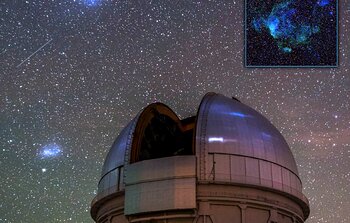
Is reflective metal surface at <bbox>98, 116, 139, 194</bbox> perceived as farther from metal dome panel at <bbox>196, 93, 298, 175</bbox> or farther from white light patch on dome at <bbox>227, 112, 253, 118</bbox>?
white light patch on dome at <bbox>227, 112, 253, 118</bbox>

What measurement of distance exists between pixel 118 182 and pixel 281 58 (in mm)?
9520

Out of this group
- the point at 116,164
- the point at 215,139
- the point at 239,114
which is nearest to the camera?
the point at 215,139

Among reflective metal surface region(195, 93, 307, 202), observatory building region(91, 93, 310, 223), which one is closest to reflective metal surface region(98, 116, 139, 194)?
observatory building region(91, 93, 310, 223)

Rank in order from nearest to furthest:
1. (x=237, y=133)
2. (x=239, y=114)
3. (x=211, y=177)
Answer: (x=211, y=177) → (x=237, y=133) → (x=239, y=114)

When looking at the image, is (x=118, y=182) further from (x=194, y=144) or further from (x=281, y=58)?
(x=281, y=58)

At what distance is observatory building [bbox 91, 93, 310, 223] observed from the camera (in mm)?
20984

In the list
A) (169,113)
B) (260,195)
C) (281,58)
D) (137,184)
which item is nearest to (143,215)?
(137,184)

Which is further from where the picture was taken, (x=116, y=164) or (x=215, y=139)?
(x=116, y=164)

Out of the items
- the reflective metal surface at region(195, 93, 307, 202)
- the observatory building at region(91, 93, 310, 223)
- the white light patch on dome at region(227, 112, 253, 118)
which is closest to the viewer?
the observatory building at region(91, 93, 310, 223)

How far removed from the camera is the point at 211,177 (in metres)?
21.1

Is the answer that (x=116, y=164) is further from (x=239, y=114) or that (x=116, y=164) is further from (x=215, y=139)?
(x=239, y=114)

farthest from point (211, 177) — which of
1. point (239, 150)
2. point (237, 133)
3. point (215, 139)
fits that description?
point (237, 133)

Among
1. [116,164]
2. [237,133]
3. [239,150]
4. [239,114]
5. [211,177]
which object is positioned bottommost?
[211,177]

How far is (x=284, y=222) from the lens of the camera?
74.7ft
